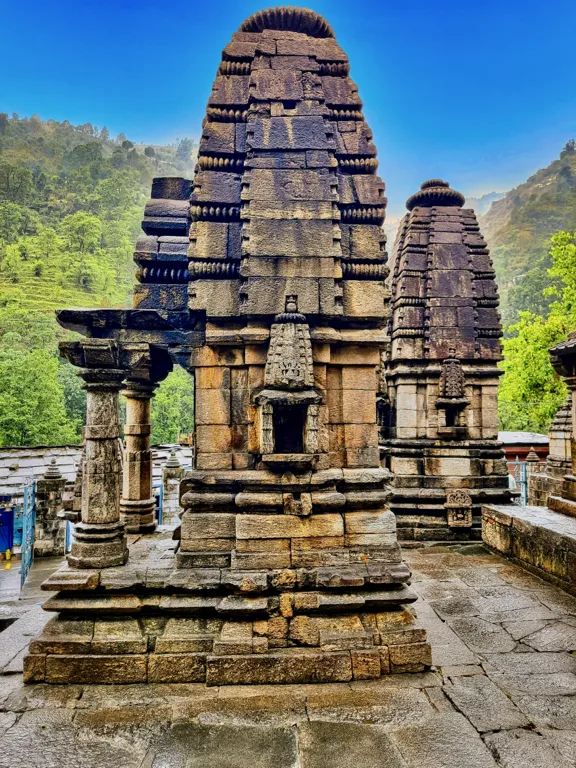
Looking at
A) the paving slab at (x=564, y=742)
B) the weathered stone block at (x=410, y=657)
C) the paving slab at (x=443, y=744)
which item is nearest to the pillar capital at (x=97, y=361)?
the weathered stone block at (x=410, y=657)

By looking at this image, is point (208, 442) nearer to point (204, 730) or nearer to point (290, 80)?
point (204, 730)

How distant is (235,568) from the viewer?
4.55 metres

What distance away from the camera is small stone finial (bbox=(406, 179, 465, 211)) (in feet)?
36.5

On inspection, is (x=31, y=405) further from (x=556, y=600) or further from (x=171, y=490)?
(x=556, y=600)

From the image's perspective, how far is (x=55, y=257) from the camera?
6650cm

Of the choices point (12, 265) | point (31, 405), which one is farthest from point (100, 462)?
point (12, 265)

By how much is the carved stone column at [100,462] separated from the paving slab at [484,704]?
3.34 metres

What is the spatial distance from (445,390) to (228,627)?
731 centimetres

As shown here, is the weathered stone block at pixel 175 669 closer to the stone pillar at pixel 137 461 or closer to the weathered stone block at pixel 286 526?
the weathered stone block at pixel 286 526

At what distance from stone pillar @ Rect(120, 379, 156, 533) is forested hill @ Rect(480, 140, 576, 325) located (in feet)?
158

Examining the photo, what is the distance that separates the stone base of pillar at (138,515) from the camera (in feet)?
22.0

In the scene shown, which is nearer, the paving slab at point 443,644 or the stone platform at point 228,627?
the stone platform at point 228,627

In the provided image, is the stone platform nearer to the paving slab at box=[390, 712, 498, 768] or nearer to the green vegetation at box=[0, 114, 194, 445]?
the paving slab at box=[390, 712, 498, 768]

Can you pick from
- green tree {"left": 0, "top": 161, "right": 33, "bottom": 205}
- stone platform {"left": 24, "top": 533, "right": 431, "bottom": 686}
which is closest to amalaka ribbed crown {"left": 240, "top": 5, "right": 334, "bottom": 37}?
stone platform {"left": 24, "top": 533, "right": 431, "bottom": 686}
